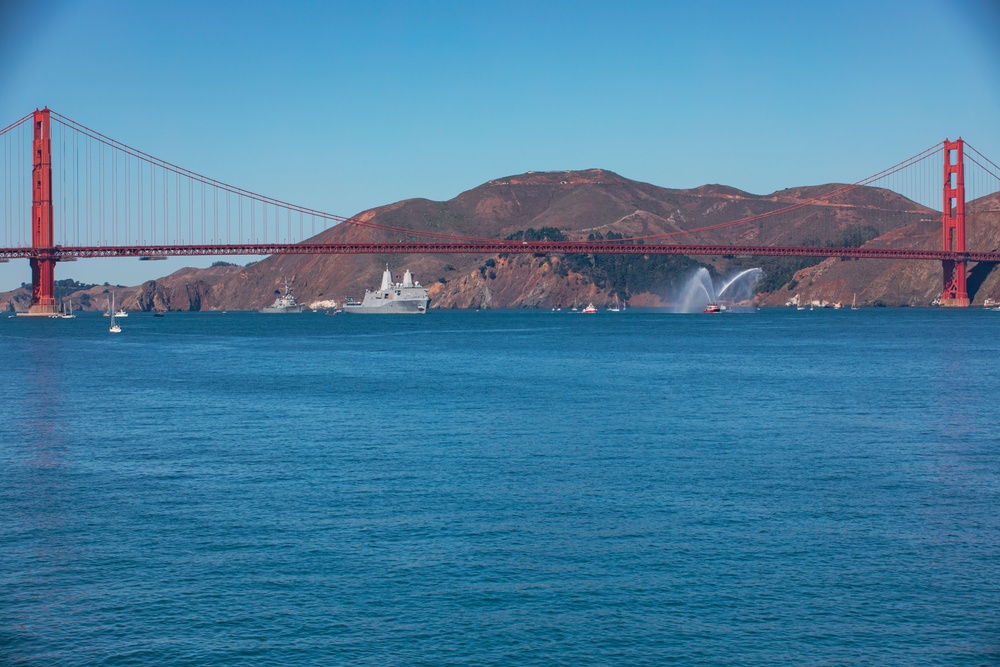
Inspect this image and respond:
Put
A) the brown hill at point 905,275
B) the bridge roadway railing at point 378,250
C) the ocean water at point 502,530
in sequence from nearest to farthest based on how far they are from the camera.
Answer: the ocean water at point 502,530 → the bridge roadway railing at point 378,250 → the brown hill at point 905,275

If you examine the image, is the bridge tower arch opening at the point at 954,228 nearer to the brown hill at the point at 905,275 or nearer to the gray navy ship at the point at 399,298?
the brown hill at the point at 905,275

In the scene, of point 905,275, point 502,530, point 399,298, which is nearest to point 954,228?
point 905,275

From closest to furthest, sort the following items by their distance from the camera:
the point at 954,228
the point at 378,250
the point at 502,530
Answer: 1. the point at 502,530
2. the point at 378,250
3. the point at 954,228

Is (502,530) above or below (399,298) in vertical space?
below

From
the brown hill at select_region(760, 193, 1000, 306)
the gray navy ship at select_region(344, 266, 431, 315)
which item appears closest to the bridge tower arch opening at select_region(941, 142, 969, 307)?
the brown hill at select_region(760, 193, 1000, 306)

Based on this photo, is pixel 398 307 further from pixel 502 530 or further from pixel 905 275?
pixel 502 530

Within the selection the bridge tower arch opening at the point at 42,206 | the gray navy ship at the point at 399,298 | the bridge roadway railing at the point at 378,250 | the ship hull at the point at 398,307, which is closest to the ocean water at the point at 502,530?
the bridge roadway railing at the point at 378,250
